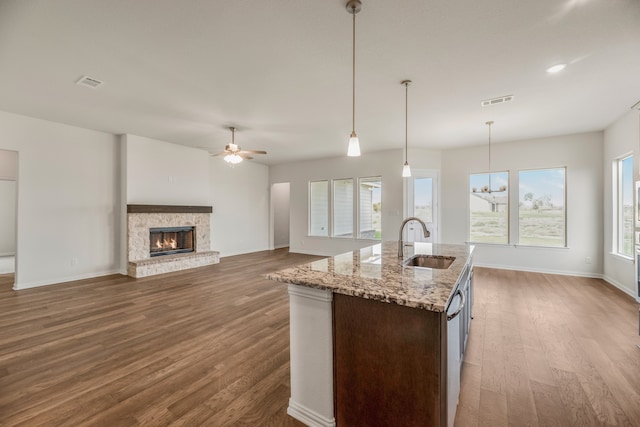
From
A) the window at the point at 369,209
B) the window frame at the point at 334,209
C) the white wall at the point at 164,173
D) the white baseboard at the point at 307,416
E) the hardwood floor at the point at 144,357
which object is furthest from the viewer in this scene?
the window frame at the point at 334,209

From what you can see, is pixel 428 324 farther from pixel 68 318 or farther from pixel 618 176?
pixel 618 176

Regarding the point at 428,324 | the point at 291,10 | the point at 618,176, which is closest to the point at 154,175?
the point at 291,10

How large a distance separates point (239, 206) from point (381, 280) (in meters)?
7.02

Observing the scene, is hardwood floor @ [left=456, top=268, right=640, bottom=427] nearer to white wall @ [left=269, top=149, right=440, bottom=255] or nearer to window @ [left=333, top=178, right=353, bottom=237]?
white wall @ [left=269, top=149, right=440, bottom=255]

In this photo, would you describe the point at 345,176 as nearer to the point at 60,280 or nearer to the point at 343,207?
the point at 343,207

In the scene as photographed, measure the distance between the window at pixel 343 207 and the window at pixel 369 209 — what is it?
12.0 inches

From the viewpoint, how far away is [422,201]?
6.73 meters

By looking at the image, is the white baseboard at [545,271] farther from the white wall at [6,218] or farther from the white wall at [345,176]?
the white wall at [6,218]

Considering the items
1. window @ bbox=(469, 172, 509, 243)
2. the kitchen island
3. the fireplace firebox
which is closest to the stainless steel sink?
the kitchen island

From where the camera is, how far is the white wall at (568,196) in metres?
5.26

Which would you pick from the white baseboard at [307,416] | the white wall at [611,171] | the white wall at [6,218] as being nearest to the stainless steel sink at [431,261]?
the white baseboard at [307,416]

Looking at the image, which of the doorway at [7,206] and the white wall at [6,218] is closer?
the doorway at [7,206]

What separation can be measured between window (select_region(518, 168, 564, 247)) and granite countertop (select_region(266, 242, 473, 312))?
4781 millimetres

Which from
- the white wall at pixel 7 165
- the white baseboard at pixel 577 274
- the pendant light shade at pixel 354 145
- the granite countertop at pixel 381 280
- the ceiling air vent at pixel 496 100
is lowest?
the white baseboard at pixel 577 274
